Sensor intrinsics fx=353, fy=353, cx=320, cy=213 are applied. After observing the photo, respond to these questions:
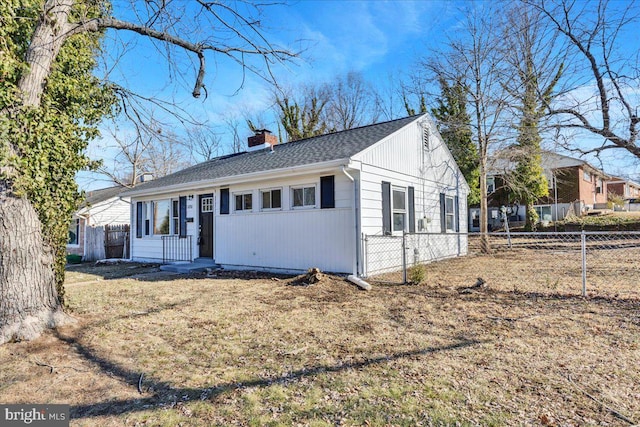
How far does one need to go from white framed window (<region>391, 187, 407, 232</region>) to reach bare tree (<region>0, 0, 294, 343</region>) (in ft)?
18.1

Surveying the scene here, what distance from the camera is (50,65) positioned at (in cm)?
490

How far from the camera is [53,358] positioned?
149 inches

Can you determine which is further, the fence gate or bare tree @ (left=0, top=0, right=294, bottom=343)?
the fence gate

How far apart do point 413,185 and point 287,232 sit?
14.5ft

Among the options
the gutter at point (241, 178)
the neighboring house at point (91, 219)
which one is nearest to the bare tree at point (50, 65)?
the gutter at point (241, 178)

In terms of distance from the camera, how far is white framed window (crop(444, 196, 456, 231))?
13364 millimetres

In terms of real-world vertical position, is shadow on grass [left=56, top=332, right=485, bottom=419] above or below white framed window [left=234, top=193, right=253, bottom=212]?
below

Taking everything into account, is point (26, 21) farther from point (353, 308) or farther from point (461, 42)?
point (461, 42)

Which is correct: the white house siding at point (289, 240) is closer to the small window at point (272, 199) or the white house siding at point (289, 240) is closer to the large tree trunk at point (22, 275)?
the small window at point (272, 199)

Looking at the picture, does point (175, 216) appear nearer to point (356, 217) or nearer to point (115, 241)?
point (115, 241)

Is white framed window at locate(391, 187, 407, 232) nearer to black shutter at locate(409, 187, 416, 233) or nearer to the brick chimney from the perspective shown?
black shutter at locate(409, 187, 416, 233)

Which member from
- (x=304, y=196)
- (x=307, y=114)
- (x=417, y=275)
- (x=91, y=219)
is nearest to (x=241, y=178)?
(x=304, y=196)

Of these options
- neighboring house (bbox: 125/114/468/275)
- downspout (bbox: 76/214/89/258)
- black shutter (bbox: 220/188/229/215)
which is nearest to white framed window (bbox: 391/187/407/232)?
neighboring house (bbox: 125/114/468/275)

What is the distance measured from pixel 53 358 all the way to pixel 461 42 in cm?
1684
